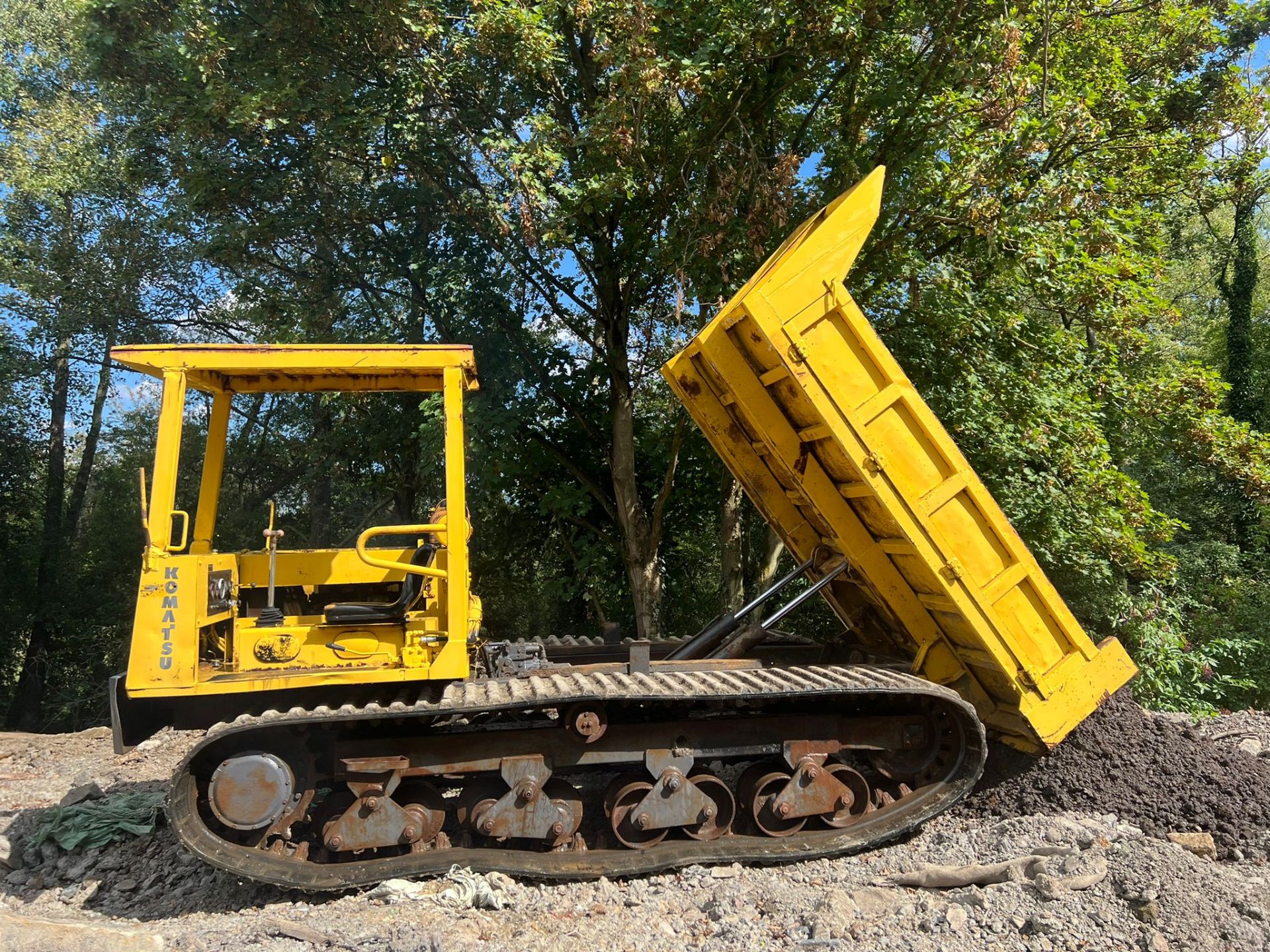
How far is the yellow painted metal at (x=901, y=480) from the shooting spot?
4.27 meters

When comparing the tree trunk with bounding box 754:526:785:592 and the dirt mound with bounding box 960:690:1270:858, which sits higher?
the tree trunk with bounding box 754:526:785:592

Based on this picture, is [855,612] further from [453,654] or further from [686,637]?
[453,654]

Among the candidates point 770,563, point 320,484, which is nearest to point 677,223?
point 770,563

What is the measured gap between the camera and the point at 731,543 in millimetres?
9508

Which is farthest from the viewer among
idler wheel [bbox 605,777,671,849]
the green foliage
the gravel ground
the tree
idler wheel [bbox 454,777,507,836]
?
the tree

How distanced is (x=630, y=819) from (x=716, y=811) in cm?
44

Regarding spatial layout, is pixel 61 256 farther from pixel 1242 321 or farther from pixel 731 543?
pixel 1242 321

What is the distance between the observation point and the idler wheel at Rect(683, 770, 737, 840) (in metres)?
4.41

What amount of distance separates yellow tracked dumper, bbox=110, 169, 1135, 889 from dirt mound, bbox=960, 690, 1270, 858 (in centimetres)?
34

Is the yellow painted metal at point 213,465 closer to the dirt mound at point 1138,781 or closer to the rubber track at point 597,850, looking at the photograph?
the rubber track at point 597,850

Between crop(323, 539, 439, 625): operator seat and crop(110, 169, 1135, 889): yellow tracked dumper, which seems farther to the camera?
crop(323, 539, 439, 625): operator seat

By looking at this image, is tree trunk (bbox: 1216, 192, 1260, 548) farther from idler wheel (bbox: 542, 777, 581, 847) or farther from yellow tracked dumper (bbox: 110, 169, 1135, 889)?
idler wheel (bbox: 542, 777, 581, 847)

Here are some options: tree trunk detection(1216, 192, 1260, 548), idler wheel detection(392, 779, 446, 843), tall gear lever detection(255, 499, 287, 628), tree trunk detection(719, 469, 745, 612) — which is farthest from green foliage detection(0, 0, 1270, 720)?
tree trunk detection(1216, 192, 1260, 548)

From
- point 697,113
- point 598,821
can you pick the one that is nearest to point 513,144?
point 697,113
